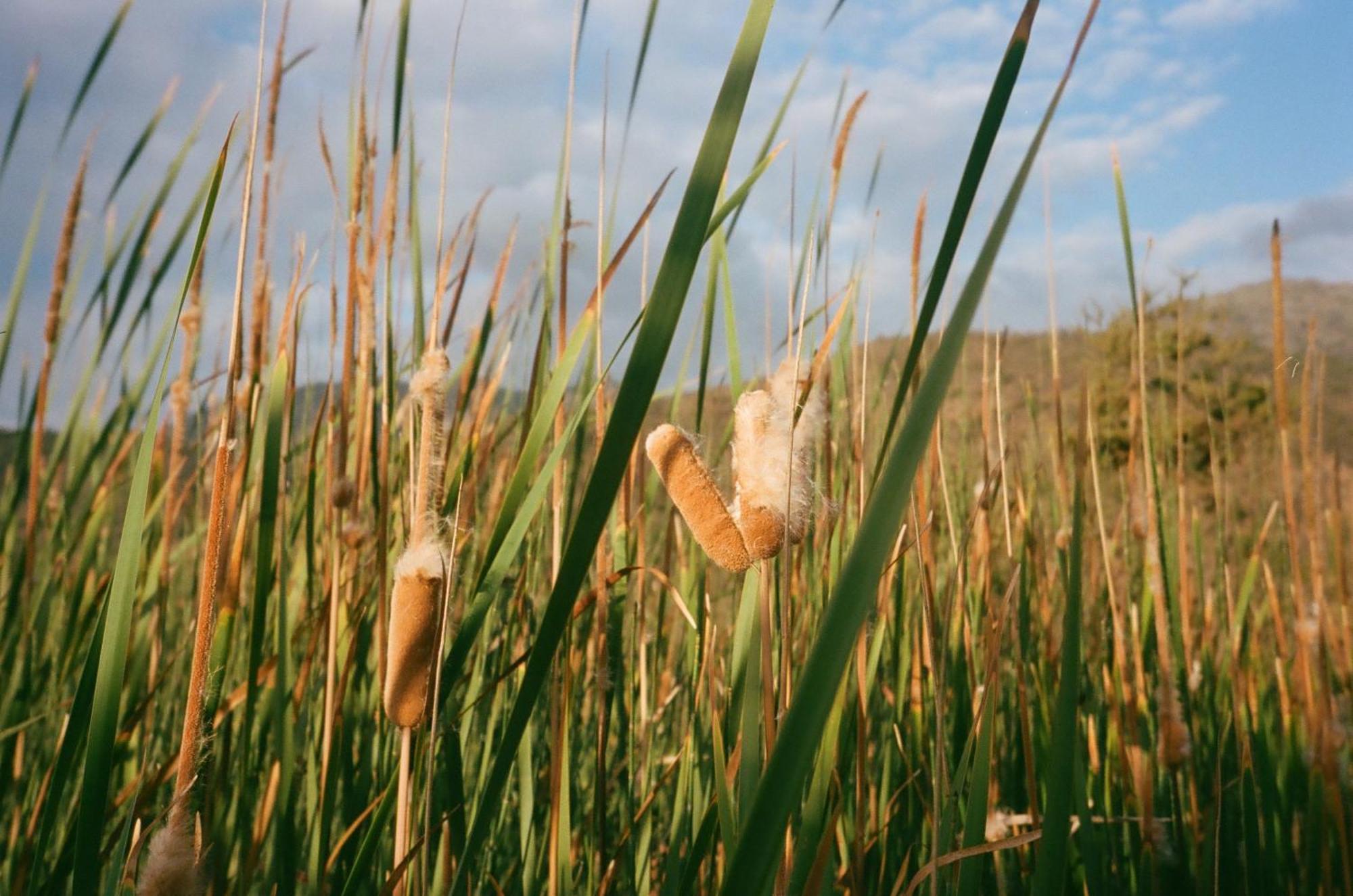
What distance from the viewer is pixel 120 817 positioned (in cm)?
154

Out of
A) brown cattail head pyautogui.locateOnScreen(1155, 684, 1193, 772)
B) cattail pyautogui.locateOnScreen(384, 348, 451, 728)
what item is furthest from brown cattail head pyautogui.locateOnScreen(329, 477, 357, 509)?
brown cattail head pyautogui.locateOnScreen(1155, 684, 1193, 772)

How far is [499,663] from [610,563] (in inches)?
6.9

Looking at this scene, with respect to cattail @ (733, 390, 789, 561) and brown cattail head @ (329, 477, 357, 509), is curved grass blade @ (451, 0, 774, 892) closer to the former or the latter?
cattail @ (733, 390, 789, 561)

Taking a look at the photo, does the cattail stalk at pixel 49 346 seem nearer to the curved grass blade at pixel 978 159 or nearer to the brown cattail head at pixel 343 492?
the brown cattail head at pixel 343 492

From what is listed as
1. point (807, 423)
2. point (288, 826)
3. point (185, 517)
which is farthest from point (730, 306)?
point (185, 517)

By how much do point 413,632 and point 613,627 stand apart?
403 mm

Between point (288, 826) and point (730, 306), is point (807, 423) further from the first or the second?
point (288, 826)

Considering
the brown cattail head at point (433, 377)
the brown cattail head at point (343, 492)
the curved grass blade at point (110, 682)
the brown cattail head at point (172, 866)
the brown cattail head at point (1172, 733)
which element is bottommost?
the brown cattail head at point (1172, 733)

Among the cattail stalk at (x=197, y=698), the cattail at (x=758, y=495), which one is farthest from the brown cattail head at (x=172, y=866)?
the cattail at (x=758, y=495)

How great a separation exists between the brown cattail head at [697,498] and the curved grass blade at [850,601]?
0.93 feet

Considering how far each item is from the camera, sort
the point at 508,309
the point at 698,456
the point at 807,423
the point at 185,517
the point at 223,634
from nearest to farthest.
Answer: the point at 698,456 < the point at 807,423 < the point at 223,634 < the point at 508,309 < the point at 185,517

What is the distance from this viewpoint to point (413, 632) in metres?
0.65

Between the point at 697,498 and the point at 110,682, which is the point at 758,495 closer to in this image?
the point at 697,498

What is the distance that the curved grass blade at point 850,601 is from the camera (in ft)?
1.25
